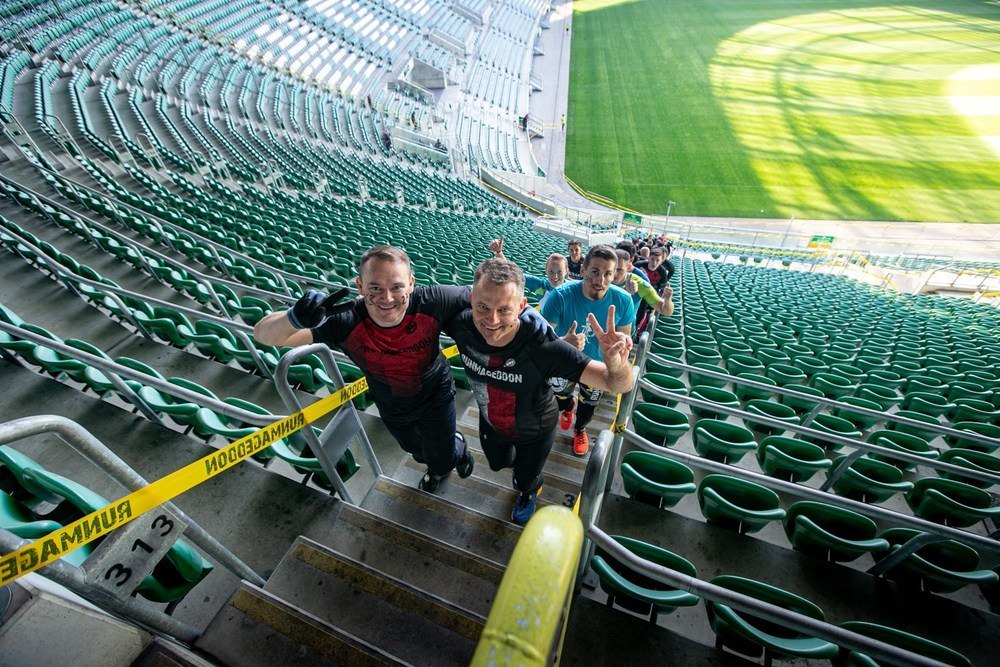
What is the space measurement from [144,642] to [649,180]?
91.8 feet

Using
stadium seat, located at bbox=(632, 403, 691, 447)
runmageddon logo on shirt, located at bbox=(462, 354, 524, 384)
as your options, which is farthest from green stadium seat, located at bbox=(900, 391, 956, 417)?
runmageddon logo on shirt, located at bbox=(462, 354, 524, 384)

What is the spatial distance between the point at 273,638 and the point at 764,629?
2460 mm

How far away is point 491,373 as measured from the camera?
7.47ft

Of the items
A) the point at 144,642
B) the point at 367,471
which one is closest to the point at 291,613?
the point at 144,642

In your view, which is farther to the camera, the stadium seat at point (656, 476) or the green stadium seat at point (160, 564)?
the stadium seat at point (656, 476)

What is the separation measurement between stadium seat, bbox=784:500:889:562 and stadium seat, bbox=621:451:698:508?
0.61 metres

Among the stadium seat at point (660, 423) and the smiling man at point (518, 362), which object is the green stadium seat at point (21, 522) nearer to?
the smiling man at point (518, 362)

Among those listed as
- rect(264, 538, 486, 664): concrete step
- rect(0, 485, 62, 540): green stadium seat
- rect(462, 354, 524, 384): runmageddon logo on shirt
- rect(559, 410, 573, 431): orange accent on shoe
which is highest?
rect(462, 354, 524, 384): runmageddon logo on shirt

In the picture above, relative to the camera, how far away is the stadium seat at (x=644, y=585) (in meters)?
1.78

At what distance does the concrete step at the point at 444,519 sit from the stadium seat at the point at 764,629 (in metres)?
1.23

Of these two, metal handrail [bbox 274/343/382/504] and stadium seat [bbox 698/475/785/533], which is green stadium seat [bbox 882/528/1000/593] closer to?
stadium seat [bbox 698/475/785/533]

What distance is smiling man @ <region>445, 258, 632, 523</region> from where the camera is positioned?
198 cm

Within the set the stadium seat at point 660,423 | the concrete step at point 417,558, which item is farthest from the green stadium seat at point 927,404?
the concrete step at point 417,558

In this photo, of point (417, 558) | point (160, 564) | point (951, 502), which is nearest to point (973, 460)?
point (951, 502)
